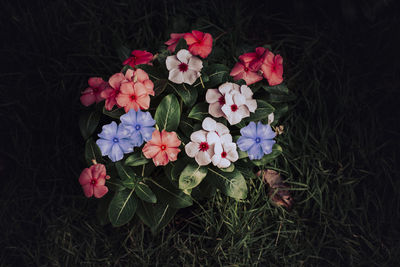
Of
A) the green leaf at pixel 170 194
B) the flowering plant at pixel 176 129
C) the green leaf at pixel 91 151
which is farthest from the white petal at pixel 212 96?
the green leaf at pixel 91 151

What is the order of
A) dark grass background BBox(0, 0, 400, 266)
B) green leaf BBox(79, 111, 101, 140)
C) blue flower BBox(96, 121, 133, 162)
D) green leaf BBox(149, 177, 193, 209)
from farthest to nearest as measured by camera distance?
dark grass background BBox(0, 0, 400, 266) → green leaf BBox(79, 111, 101, 140) → green leaf BBox(149, 177, 193, 209) → blue flower BBox(96, 121, 133, 162)

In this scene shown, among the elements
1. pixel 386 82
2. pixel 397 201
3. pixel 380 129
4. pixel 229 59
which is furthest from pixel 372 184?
pixel 229 59

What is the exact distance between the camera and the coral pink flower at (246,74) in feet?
6.13

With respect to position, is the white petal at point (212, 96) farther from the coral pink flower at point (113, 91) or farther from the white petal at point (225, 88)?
the coral pink flower at point (113, 91)

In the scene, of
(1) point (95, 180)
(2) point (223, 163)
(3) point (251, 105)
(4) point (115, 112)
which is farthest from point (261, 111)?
(1) point (95, 180)

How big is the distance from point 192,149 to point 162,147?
0.40ft

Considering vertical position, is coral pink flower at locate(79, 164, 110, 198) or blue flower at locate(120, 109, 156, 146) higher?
blue flower at locate(120, 109, 156, 146)

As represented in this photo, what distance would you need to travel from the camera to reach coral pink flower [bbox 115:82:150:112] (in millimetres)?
1715

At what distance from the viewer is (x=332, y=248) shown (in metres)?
2.28

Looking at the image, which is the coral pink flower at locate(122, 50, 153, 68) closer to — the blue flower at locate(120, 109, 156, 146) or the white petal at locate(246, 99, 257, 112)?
the blue flower at locate(120, 109, 156, 146)

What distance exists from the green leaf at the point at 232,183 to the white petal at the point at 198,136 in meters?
0.21

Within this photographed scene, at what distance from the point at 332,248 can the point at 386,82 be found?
40.7 inches

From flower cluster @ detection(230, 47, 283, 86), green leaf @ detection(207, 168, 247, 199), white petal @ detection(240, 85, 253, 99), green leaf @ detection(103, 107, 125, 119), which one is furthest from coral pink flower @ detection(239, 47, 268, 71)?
green leaf @ detection(103, 107, 125, 119)

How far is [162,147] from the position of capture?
5.56 ft
